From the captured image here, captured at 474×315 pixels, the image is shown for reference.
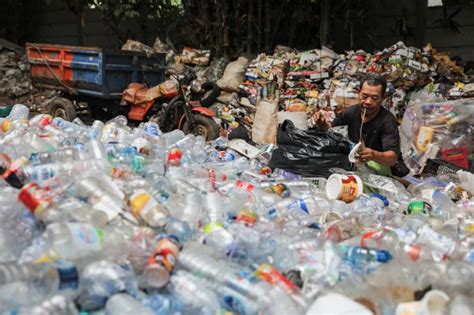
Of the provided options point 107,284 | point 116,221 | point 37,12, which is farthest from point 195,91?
point 37,12

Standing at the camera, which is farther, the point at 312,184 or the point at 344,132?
the point at 344,132

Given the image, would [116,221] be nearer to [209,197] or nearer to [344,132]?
[209,197]

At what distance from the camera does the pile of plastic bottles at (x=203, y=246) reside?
207 centimetres

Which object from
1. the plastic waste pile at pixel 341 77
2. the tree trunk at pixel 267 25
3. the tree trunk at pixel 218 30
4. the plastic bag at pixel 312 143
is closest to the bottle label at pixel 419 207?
the plastic bag at pixel 312 143

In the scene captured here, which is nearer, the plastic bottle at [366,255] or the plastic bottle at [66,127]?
the plastic bottle at [366,255]

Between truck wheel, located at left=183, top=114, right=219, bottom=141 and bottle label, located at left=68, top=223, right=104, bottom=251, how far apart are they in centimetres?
463

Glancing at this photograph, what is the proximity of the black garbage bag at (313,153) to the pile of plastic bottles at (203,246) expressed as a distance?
0.73m

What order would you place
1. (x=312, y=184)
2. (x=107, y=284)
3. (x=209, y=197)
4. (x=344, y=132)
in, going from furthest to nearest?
(x=344, y=132)
(x=312, y=184)
(x=209, y=197)
(x=107, y=284)

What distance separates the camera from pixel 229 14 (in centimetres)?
992

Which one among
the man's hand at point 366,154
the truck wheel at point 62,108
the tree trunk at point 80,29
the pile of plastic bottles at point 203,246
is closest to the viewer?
the pile of plastic bottles at point 203,246

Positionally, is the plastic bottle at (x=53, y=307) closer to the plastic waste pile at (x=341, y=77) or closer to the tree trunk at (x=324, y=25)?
the plastic waste pile at (x=341, y=77)

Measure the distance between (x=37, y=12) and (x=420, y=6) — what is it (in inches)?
415

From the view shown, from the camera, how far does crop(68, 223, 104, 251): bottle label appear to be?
2.21 metres

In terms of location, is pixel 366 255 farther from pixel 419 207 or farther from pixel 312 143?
pixel 312 143
